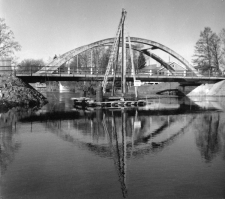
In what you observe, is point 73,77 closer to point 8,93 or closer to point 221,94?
point 8,93

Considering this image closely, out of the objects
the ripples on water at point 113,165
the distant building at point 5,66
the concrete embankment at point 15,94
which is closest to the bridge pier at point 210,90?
the concrete embankment at point 15,94

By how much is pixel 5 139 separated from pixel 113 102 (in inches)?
637

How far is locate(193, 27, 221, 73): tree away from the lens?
57497 mm

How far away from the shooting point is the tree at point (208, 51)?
57.5m

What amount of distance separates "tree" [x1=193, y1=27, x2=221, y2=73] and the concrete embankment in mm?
37371

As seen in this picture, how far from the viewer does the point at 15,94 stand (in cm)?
3048

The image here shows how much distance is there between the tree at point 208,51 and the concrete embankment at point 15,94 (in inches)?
1471

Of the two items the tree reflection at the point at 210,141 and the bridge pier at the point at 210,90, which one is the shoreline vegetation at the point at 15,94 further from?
the bridge pier at the point at 210,90

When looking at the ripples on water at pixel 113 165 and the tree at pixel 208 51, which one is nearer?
the ripples on water at pixel 113 165

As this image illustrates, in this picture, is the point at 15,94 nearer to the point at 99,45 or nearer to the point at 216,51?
the point at 99,45

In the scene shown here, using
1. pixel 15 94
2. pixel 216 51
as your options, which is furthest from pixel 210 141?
pixel 216 51

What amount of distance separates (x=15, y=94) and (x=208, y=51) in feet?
136

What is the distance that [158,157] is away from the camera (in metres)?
7.23

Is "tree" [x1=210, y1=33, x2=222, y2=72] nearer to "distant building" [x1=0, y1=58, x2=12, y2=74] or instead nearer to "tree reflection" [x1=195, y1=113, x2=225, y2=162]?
"distant building" [x1=0, y1=58, x2=12, y2=74]
